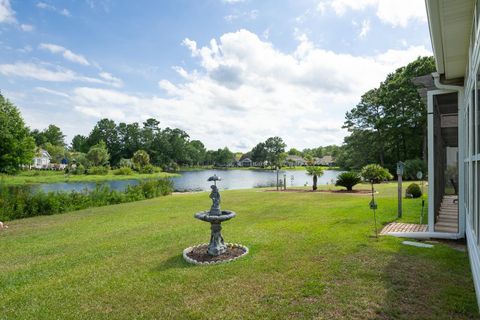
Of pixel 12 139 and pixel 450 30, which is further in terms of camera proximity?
pixel 12 139

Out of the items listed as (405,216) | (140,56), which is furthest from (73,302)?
(140,56)

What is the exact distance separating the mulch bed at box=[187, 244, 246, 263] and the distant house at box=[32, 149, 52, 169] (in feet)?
220

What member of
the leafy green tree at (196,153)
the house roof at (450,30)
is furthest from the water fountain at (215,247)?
the leafy green tree at (196,153)

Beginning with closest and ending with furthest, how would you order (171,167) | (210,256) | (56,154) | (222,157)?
(210,256) → (56,154) → (171,167) → (222,157)

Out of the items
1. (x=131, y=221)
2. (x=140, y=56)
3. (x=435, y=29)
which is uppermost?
(x=140, y=56)

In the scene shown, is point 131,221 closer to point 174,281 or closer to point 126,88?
point 174,281

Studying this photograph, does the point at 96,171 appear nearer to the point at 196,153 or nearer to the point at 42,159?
the point at 42,159

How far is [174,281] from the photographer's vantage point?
14.6 feet

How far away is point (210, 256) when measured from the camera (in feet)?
18.4

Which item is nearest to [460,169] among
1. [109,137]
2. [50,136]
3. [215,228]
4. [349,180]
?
[215,228]

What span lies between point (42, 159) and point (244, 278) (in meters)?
73.5

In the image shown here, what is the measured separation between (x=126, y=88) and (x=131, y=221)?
16.4 meters

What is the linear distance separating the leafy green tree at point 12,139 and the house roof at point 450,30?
125 feet

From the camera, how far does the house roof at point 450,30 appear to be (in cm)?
321
